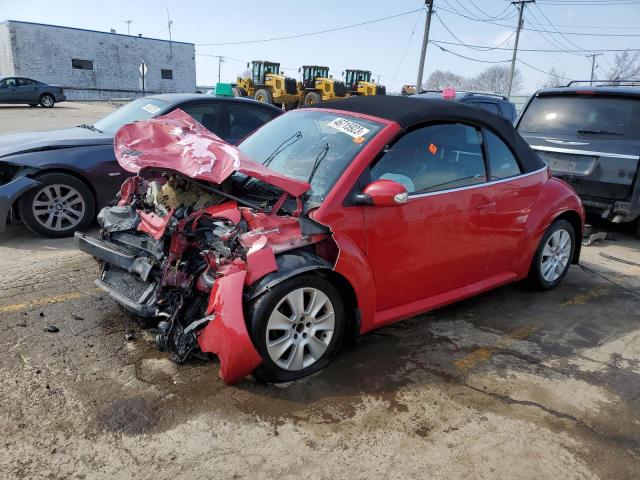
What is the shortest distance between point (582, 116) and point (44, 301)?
656cm

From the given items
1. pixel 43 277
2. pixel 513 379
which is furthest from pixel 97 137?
pixel 513 379

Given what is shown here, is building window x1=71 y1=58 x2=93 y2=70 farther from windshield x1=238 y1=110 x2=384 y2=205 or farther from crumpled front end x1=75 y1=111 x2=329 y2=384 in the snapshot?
crumpled front end x1=75 y1=111 x2=329 y2=384

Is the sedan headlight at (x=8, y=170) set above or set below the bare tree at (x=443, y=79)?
below

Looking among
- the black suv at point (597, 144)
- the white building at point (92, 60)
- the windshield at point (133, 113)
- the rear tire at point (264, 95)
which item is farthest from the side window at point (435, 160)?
the white building at point (92, 60)

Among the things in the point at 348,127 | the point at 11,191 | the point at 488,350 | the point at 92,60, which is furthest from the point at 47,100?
the point at 488,350

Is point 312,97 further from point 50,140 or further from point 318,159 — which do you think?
point 318,159

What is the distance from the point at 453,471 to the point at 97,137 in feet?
17.7

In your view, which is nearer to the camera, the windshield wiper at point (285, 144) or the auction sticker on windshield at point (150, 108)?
the windshield wiper at point (285, 144)

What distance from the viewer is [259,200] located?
10.9ft

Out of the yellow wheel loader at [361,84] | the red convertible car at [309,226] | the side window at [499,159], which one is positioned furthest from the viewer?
the yellow wheel loader at [361,84]

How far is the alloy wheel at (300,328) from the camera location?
116 inches

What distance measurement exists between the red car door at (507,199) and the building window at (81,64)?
45287 millimetres

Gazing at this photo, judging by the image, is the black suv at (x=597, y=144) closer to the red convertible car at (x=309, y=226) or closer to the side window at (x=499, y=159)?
the red convertible car at (x=309, y=226)

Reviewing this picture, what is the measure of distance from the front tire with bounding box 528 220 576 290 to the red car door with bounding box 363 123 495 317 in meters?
0.86
